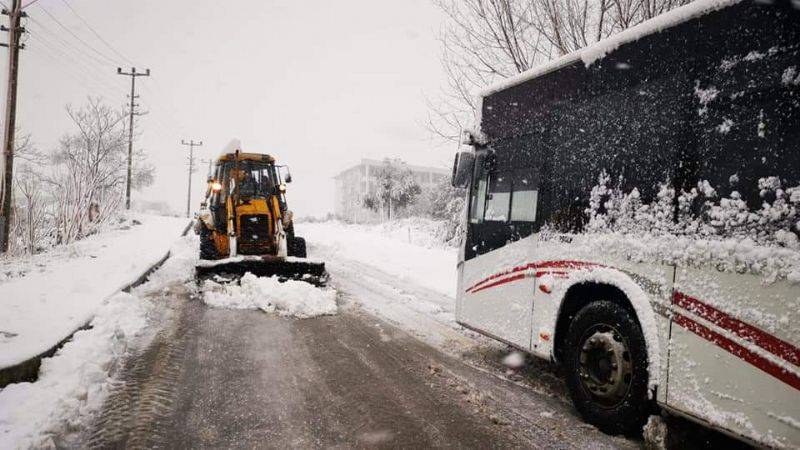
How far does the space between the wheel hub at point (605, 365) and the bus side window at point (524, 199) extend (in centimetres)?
123

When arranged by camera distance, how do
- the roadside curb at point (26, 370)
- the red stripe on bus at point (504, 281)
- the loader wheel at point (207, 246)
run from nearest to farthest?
the roadside curb at point (26, 370) → the red stripe on bus at point (504, 281) → the loader wheel at point (207, 246)

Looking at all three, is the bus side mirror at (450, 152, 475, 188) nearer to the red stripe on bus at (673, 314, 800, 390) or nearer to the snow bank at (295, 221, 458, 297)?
the red stripe on bus at (673, 314, 800, 390)

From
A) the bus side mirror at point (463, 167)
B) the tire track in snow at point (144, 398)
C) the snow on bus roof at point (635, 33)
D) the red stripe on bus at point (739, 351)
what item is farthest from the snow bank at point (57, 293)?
the snow on bus roof at point (635, 33)

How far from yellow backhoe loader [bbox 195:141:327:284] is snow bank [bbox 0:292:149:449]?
3785mm

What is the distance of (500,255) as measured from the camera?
4621 millimetres

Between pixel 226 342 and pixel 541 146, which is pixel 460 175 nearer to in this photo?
pixel 541 146

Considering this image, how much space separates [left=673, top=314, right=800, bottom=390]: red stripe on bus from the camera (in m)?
2.29

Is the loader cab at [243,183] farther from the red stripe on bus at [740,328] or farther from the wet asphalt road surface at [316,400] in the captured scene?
the red stripe on bus at [740,328]

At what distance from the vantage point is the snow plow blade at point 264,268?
26.6 ft

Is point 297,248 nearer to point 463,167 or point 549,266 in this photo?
point 463,167

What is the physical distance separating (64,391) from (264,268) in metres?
5.13

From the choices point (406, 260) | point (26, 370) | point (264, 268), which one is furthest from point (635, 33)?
point (406, 260)

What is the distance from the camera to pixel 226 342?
5309mm

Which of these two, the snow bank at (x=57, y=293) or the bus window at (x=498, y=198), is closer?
the snow bank at (x=57, y=293)
